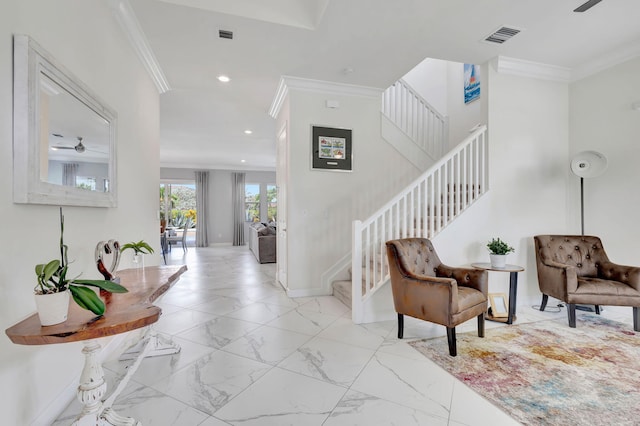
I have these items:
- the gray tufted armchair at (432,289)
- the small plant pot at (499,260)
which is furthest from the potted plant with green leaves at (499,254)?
the gray tufted armchair at (432,289)

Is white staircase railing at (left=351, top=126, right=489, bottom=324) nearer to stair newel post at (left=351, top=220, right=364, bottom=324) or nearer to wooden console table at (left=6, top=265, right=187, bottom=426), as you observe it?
stair newel post at (left=351, top=220, right=364, bottom=324)

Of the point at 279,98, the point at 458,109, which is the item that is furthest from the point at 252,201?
the point at 458,109

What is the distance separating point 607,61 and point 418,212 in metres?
2.78

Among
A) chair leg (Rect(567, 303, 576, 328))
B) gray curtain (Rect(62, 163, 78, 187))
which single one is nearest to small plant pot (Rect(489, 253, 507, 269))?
chair leg (Rect(567, 303, 576, 328))

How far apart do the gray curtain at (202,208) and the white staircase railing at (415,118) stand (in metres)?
7.61

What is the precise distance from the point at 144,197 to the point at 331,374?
2.60 meters

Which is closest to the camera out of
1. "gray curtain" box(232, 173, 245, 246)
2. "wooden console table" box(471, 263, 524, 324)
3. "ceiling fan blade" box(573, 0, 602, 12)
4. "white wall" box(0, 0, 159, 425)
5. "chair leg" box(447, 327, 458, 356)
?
"white wall" box(0, 0, 159, 425)

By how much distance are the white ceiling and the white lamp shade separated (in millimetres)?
1123

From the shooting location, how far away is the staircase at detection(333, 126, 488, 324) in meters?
3.09

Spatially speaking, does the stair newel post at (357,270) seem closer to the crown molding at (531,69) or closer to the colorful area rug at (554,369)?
the colorful area rug at (554,369)

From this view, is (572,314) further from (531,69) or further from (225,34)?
(225,34)

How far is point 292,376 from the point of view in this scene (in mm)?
2084

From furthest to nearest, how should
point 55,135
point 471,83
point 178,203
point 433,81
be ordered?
point 178,203, point 433,81, point 471,83, point 55,135

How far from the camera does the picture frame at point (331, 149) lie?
411 centimetres
